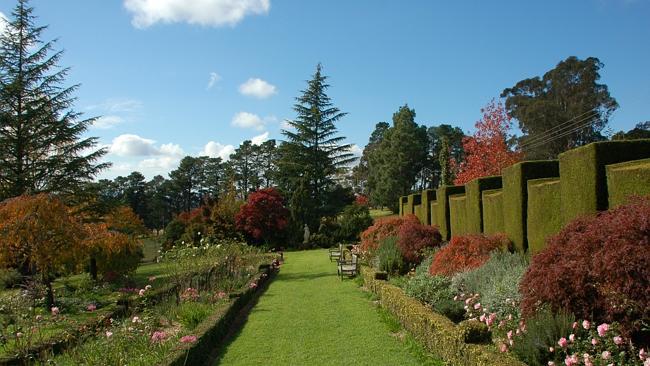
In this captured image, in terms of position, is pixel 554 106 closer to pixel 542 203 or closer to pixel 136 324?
pixel 542 203

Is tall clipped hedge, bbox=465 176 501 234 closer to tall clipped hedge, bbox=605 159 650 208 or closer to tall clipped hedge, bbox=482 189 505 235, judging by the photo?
tall clipped hedge, bbox=482 189 505 235

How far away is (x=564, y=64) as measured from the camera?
4194 centimetres

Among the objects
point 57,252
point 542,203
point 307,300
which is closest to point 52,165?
point 57,252

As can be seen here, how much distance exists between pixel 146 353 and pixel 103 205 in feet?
67.3

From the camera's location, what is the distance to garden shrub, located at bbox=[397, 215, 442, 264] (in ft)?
46.8

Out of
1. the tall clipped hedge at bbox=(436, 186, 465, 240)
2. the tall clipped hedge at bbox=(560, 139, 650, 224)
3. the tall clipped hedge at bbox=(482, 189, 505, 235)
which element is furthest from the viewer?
the tall clipped hedge at bbox=(436, 186, 465, 240)

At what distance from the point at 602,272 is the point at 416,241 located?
929 cm

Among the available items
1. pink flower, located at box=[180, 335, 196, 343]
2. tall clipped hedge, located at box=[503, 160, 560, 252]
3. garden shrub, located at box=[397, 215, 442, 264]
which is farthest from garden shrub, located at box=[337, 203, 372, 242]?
pink flower, located at box=[180, 335, 196, 343]

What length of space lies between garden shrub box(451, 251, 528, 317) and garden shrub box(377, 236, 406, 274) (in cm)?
402

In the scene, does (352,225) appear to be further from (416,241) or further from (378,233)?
(416,241)

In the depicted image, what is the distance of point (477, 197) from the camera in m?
13.9

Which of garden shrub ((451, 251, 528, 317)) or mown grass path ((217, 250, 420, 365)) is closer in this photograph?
garden shrub ((451, 251, 528, 317))

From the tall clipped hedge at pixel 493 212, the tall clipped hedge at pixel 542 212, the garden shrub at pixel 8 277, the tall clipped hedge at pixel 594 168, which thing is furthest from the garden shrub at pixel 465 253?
the garden shrub at pixel 8 277

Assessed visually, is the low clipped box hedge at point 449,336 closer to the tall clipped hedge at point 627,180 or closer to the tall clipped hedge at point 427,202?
the tall clipped hedge at point 627,180
